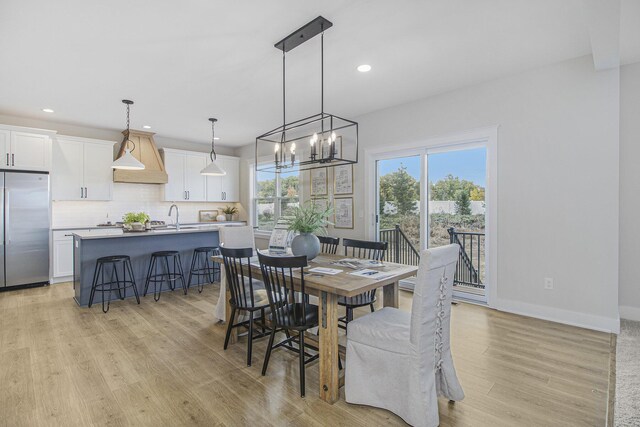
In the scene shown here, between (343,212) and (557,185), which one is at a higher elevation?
(557,185)

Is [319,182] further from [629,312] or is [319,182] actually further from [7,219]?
[7,219]

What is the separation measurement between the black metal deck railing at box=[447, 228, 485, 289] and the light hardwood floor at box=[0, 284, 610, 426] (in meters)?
0.82

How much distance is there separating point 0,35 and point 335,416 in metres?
4.11

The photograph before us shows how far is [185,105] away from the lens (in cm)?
480

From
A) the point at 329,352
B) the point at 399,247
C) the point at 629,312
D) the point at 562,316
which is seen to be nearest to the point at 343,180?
the point at 399,247

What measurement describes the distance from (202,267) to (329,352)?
378 centimetres

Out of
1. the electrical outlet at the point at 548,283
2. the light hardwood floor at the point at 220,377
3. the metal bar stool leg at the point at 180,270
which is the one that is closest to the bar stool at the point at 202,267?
the metal bar stool leg at the point at 180,270

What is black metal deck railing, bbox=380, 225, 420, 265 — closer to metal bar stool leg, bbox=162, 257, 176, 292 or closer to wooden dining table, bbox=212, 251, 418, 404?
wooden dining table, bbox=212, 251, 418, 404

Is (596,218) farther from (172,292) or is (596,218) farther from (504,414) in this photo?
(172,292)

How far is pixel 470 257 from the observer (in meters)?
4.48

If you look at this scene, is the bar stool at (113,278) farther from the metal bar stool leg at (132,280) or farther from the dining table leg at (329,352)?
the dining table leg at (329,352)

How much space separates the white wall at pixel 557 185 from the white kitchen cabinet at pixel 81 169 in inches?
238

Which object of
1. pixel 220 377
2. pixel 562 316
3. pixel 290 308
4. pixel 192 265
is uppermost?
pixel 290 308

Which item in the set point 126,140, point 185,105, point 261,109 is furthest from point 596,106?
point 126,140
